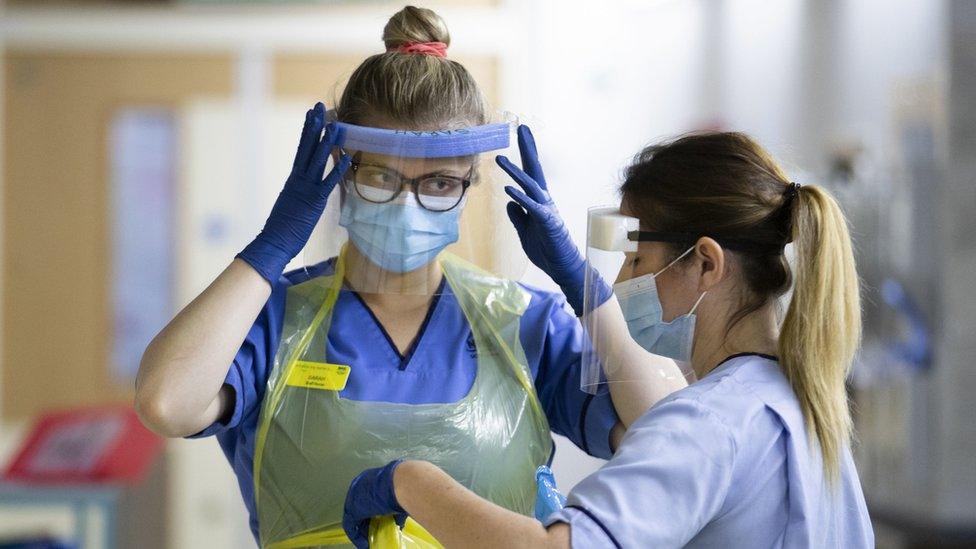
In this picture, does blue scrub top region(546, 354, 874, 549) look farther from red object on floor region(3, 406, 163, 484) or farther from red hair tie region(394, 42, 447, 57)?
red object on floor region(3, 406, 163, 484)

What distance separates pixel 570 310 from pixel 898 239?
8.16ft

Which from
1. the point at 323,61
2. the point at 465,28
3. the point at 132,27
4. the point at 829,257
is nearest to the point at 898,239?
the point at 465,28

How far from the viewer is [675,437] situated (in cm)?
107

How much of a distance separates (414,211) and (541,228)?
18cm

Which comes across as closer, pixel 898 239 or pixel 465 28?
pixel 898 239

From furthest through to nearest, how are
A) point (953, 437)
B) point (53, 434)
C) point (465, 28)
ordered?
point (465, 28)
point (953, 437)
point (53, 434)

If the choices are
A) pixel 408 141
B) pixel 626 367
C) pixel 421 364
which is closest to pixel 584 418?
pixel 626 367

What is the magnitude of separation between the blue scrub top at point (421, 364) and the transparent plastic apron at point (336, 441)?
19 mm

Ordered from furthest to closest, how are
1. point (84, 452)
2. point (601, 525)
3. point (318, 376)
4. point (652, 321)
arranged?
point (84, 452)
point (318, 376)
point (652, 321)
point (601, 525)

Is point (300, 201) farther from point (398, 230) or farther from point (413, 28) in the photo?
point (413, 28)

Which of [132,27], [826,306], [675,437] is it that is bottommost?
[675,437]

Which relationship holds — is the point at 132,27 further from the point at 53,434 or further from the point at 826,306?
the point at 826,306

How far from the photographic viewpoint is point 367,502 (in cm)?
125

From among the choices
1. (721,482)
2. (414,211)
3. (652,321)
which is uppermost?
(414,211)
